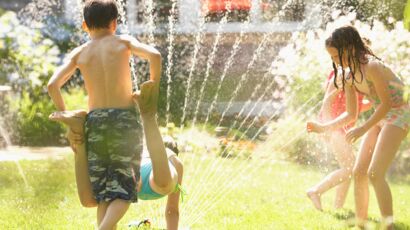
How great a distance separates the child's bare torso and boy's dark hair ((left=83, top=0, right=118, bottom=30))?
9 cm

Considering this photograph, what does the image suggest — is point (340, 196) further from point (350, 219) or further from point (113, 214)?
point (113, 214)

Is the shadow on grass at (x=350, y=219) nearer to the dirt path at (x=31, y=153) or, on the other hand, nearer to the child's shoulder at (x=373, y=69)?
the child's shoulder at (x=373, y=69)

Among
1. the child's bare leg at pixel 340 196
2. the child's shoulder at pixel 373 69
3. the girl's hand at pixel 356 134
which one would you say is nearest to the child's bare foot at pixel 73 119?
the girl's hand at pixel 356 134

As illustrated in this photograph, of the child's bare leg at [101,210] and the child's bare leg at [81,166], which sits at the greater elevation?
the child's bare leg at [81,166]

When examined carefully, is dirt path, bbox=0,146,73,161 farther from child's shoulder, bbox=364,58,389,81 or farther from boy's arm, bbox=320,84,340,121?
child's shoulder, bbox=364,58,389,81

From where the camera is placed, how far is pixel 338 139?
4.81 metres

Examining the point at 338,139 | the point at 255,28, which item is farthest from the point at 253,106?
the point at 338,139

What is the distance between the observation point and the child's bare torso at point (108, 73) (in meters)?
3.27

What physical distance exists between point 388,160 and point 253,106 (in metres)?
5.24

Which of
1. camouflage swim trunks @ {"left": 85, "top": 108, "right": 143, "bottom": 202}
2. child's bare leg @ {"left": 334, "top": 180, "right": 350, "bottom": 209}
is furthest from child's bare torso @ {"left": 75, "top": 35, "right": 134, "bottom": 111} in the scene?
child's bare leg @ {"left": 334, "top": 180, "right": 350, "bottom": 209}

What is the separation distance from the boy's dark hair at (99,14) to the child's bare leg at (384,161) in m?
1.51

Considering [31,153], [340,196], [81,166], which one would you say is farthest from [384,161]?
[31,153]

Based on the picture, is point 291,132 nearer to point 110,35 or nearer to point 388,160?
point 388,160

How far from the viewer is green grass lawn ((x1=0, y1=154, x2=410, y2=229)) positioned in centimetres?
454
